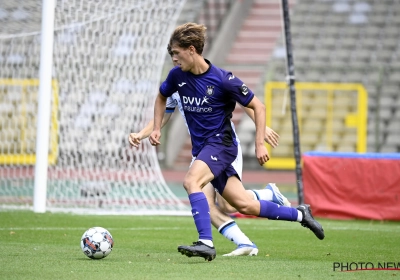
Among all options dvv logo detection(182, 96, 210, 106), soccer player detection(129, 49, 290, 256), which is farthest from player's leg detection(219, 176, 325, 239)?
dvv logo detection(182, 96, 210, 106)

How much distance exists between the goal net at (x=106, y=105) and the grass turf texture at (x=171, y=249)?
100cm

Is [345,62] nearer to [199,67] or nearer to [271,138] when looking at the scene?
[271,138]

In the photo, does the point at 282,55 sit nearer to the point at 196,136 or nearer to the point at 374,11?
the point at 374,11

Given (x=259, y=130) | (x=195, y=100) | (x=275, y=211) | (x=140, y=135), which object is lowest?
(x=275, y=211)

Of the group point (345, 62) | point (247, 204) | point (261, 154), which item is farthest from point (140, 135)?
point (345, 62)

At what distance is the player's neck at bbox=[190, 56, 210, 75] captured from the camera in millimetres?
6562

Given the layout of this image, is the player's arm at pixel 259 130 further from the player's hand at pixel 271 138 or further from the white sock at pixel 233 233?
Answer: the white sock at pixel 233 233

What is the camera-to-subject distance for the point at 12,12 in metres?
13.3

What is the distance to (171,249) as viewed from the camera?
7441 millimetres

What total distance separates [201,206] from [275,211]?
28.7 inches

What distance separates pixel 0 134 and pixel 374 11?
11.2 m

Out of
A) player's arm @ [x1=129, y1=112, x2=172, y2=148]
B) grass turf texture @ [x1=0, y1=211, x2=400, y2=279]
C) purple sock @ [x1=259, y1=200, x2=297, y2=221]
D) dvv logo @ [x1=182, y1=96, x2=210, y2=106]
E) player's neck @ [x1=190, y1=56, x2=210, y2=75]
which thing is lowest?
grass turf texture @ [x1=0, y1=211, x2=400, y2=279]

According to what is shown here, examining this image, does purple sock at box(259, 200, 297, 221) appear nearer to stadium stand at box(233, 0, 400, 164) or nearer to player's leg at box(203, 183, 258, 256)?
player's leg at box(203, 183, 258, 256)

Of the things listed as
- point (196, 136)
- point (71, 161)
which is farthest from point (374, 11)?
point (196, 136)
